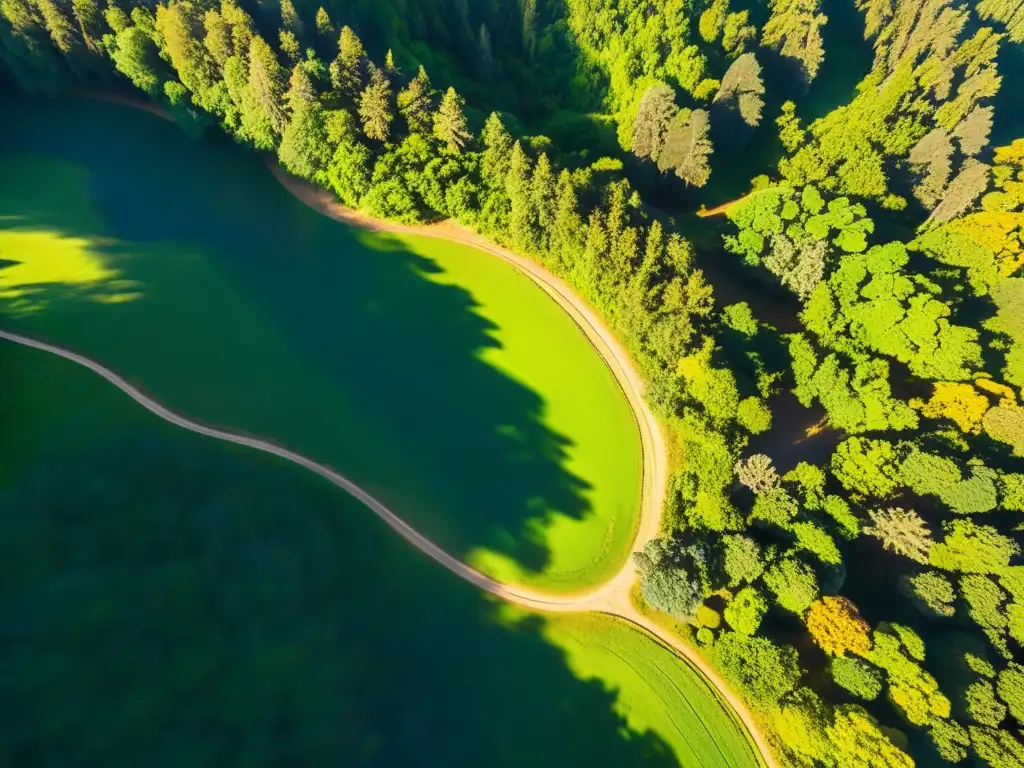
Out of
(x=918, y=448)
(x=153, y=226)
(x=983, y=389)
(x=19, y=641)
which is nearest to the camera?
(x=19, y=641)

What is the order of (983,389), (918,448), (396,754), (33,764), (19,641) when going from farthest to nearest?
(983,389), (918,448), (396,754), (19,641), (33,764)

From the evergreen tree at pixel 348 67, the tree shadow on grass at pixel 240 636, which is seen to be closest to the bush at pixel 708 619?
the tree shadow on grass at pixel 240 636

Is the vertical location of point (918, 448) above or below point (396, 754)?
above

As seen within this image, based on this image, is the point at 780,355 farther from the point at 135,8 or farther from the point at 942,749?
the point at 135,8

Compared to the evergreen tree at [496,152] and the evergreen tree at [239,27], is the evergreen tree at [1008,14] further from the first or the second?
the evergreen tree at [239,27]

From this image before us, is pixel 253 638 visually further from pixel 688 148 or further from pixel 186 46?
pixel 688 148

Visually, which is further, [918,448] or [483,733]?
[918,448]

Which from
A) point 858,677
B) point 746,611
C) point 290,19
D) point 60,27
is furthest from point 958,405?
point 60,27

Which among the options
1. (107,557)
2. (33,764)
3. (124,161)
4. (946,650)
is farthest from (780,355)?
(124,161)
